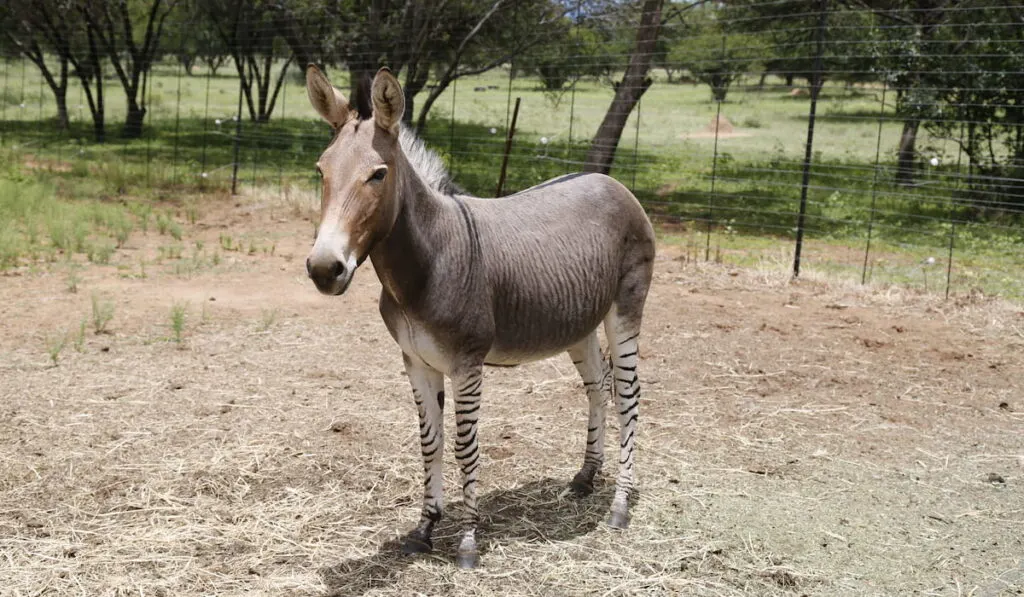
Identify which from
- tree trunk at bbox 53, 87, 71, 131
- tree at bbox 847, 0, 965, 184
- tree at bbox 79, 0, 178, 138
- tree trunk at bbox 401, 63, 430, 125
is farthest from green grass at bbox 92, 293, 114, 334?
tree trunk at bbox 53, 87, 71, 131

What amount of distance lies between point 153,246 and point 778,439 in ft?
27.9

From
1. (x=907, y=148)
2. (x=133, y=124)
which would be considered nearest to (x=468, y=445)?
(x=907, y=148)

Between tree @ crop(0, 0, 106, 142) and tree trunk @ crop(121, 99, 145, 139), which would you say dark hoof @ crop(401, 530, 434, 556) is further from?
tree trunk @ crop(121, 99, 145, 139)

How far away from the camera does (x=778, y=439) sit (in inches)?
233

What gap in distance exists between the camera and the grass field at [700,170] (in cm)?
1201

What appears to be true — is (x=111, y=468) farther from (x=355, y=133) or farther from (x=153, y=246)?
(x=153, y=246)

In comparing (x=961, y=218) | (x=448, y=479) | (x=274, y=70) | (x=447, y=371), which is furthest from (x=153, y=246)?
(x=274, y=70)

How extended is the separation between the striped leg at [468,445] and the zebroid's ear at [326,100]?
1.26 metres

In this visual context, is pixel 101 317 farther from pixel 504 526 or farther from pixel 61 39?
pixel 61 39

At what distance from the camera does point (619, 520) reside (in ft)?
15.4

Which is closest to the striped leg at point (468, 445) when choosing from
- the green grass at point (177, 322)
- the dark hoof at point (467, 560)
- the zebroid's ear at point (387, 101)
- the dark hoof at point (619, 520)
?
the dark hoof at point (467, 560)

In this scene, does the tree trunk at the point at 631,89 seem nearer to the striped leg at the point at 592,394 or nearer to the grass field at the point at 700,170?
the grass field at the point at 700,170

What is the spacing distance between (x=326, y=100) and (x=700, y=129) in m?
27.1

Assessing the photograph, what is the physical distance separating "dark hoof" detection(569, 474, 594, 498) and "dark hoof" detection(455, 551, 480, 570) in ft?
3.36
